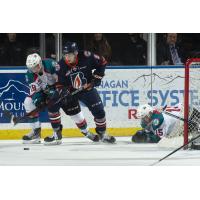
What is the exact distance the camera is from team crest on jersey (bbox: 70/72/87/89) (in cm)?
1406

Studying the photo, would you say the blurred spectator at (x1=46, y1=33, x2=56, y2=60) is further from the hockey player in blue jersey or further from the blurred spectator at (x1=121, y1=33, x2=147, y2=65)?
the blurred spectator at (x1=121, y1=33, x2=147, y2=65)

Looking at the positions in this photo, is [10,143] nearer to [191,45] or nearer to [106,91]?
[106,91]

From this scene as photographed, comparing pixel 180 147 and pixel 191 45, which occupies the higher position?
pixel 191 45

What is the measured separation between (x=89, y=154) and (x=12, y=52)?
3.75ft

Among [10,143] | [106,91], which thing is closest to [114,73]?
[106,91]

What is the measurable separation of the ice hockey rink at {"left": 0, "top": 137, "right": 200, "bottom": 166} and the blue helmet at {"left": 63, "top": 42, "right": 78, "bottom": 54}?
0.81 m

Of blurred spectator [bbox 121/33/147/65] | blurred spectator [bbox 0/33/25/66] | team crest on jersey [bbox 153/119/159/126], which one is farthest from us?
team crest on jersey [bbox 153/119/159/126]

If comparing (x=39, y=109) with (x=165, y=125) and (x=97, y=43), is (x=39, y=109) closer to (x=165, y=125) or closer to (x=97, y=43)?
(x=97, y=43)

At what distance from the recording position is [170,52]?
46.3 ft

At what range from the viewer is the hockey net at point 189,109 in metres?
14.1

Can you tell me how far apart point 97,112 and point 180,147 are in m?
0.82

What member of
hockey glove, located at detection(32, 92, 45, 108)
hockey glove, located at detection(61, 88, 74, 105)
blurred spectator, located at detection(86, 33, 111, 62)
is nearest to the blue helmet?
blurred spectator, located at detection(86, 33, 111, 62)

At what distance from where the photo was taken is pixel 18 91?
560 inches

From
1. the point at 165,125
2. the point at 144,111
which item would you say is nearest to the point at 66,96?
the point at 144,111
